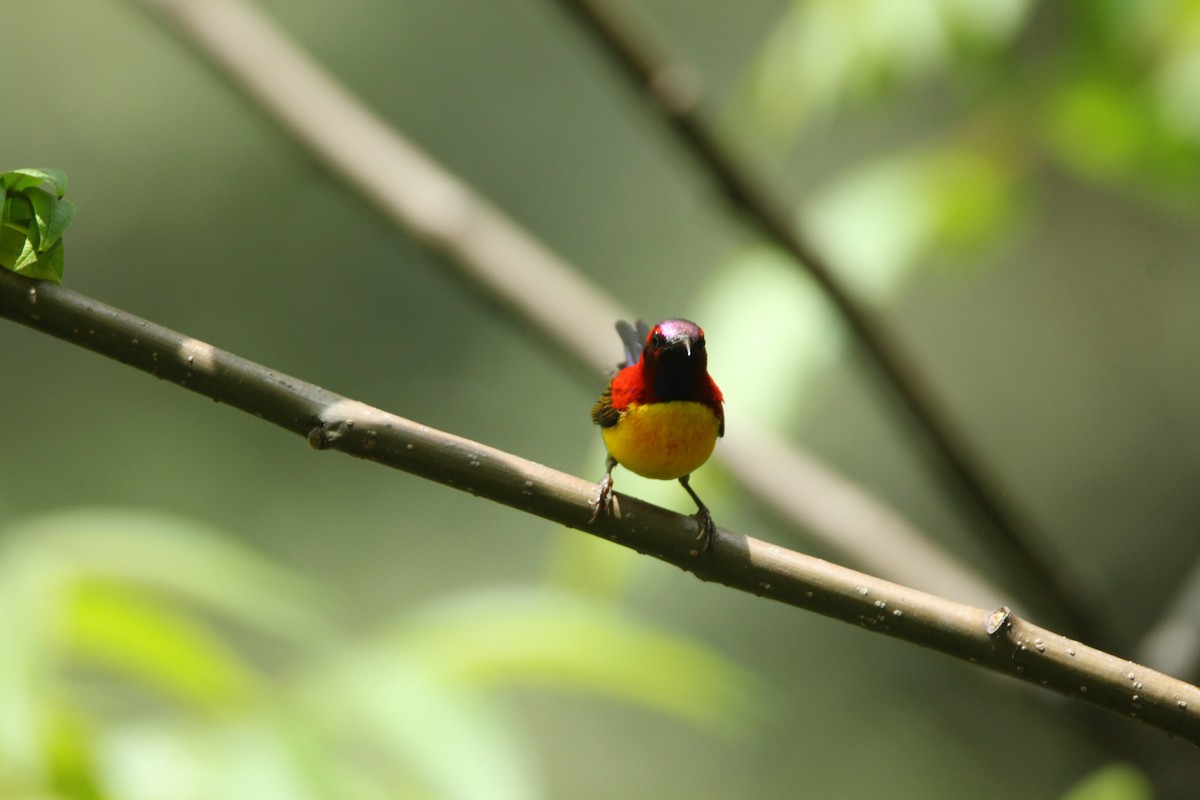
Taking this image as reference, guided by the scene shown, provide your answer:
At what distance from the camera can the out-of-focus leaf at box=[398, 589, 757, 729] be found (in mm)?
2205

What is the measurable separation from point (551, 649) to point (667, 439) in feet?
1.46

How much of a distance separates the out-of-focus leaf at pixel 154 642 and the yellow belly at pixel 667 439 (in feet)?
2.57

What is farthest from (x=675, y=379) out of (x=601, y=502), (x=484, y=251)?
(x=484, y=251)

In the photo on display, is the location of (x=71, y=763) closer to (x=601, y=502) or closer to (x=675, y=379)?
(x=601, y=502)

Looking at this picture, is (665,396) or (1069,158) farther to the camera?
(1069,158)

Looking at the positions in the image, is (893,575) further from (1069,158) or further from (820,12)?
(820,12)

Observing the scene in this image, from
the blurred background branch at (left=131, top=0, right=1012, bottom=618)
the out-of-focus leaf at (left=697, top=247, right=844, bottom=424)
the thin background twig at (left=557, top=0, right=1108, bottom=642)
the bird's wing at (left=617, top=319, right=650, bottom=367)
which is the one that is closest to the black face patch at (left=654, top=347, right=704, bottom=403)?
the out-of-focus leaf at (left=697, top=247, right=844, bottom=424)

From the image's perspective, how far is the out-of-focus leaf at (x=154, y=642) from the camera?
6.18 feet

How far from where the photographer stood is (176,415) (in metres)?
9.78

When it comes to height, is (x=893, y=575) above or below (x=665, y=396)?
above

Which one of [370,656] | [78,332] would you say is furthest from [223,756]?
[78,332]

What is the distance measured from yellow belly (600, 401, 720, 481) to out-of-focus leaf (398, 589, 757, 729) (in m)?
0.34

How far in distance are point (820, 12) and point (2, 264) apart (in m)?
1.95

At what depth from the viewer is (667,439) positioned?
2.21 meters
